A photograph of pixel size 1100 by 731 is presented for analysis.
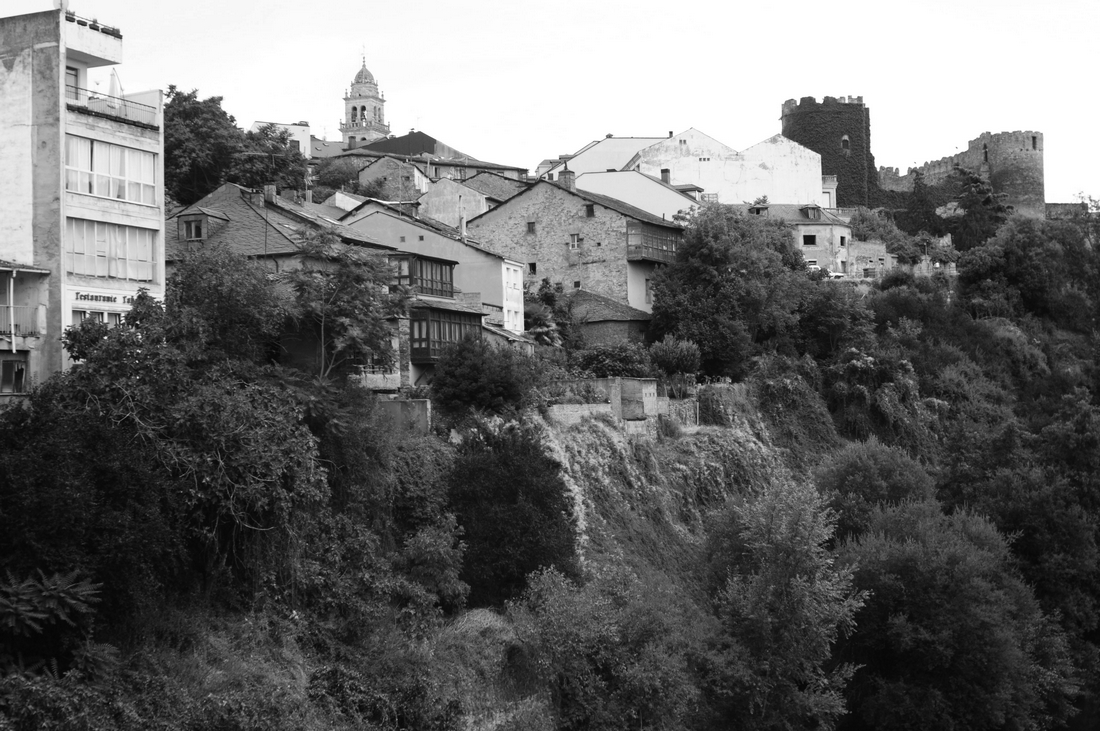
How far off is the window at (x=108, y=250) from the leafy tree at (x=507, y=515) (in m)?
7.75

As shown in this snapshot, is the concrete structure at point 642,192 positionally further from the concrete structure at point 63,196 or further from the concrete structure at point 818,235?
the concrete structure at point 63,196

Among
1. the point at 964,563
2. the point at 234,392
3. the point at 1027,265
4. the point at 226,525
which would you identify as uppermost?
the point at 1027,265

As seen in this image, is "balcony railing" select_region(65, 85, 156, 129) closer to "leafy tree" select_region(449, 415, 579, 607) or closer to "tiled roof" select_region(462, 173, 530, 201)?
"leafy tree" select_region(449, 415, 579, 607)

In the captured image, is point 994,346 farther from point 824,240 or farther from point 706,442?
point 706,442

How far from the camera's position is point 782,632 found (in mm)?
28344

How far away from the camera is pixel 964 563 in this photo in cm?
3222

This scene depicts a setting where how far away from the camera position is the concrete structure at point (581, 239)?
49.9m

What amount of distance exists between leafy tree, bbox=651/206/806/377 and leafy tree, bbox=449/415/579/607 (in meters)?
17.9

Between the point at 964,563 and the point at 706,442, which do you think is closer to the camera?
the point at 964,563

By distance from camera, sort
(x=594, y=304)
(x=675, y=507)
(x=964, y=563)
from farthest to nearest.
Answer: (x=594, y=304) → (x=675, y=507) → (x=964, y=563)

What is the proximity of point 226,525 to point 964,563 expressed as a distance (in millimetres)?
18054

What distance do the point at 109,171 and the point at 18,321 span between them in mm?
3592

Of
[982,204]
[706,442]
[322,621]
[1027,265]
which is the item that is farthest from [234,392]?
[982,204]

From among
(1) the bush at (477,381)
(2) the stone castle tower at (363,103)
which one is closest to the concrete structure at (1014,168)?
(1) the bush at (477,381)
